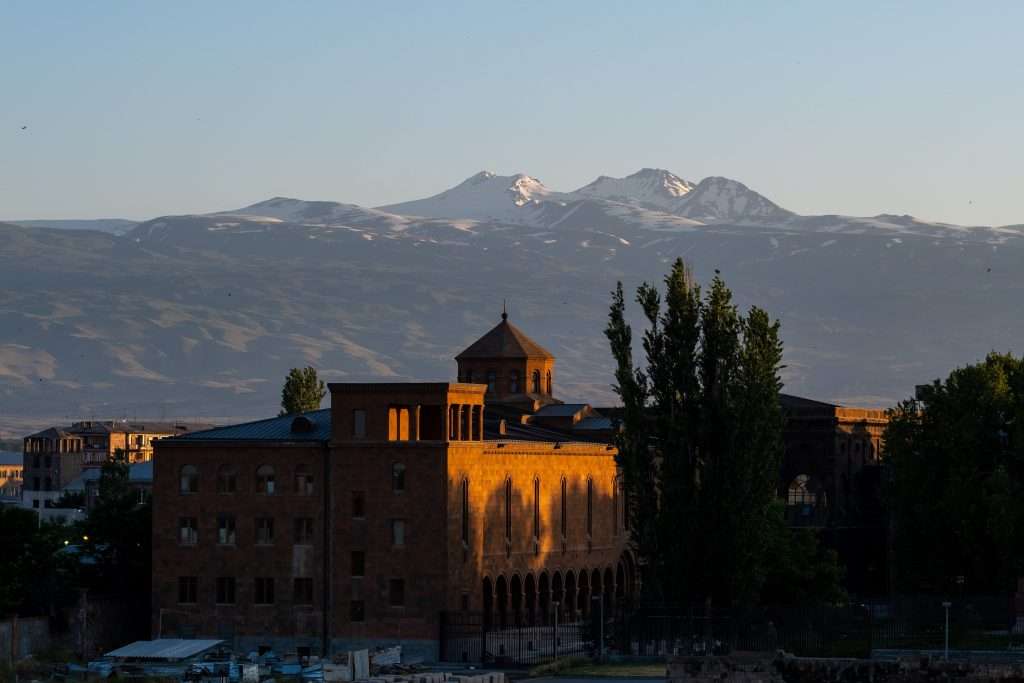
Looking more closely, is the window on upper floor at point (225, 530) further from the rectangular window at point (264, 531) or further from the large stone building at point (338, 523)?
the rectangular window at point (264, 531)

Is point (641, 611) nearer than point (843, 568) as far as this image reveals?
Yes

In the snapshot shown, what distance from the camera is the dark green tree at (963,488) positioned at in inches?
3939

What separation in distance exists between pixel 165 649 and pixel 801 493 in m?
64.0

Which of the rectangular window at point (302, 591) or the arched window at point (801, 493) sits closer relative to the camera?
the rectangular window at point (302, 591)

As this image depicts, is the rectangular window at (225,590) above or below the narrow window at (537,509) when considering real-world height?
below

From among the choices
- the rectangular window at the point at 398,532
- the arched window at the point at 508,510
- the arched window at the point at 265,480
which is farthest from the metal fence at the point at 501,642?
the arched window at the point at 265,480

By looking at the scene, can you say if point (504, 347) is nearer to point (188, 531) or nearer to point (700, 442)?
point (188, 531)

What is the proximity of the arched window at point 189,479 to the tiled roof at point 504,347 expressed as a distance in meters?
34.3

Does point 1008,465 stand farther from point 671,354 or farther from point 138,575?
point 138,575

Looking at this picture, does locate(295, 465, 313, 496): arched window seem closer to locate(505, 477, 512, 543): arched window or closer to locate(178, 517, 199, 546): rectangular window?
locate(178, 517, 199, 546): rectangular window

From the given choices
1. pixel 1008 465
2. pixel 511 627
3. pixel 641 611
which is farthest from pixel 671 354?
pixel 1008 465

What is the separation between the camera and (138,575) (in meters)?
102

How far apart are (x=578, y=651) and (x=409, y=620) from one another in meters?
7.08

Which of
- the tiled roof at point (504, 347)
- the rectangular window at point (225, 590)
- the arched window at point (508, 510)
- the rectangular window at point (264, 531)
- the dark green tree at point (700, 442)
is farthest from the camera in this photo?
the tiled roof at point (504, 347)
